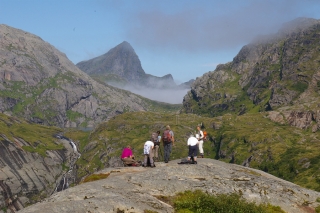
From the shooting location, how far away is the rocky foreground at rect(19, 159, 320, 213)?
26109 millimetres

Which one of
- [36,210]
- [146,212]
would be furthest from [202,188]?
[36,210]

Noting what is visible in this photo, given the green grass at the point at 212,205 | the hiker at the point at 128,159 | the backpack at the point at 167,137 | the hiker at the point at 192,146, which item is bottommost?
the green grass at the point at 212,205

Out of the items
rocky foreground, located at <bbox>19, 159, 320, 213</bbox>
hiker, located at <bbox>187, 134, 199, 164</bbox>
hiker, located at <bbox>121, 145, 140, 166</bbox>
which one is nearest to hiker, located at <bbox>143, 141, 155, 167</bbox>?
rocky foreground, located at <bbox>19, 159, 320, 213</bbox>

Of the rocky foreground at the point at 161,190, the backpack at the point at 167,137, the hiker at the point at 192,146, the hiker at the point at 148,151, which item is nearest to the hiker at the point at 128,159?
the hiker at the point at 148,151

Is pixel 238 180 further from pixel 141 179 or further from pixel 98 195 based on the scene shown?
pixel 98 195

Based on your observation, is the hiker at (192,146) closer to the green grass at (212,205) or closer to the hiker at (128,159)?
the hiker at (128,159)

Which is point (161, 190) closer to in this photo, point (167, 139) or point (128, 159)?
point (167, 139)

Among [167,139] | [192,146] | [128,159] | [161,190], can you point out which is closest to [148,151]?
[167,139]

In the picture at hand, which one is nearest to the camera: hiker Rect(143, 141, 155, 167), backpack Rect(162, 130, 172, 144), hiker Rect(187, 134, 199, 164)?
hiker Rect(187, 134, 199, 164)

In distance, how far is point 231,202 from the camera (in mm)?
29312

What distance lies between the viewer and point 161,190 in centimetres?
3372

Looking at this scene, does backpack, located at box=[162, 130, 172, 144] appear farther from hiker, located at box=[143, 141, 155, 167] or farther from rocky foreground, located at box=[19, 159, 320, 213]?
rocky foreground, located at box=[19, 159, 320, 213]

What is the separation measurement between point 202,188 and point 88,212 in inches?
569

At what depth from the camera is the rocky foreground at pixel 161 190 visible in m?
26.1
